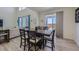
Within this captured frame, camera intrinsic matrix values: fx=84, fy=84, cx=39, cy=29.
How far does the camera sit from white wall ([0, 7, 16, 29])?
6.26 m

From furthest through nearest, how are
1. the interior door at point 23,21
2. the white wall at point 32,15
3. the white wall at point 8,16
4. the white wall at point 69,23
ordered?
the white wall at point 32,15 < the interior door at point 23,21 < the white wall at point 8,16 < the white wall at point 69,23

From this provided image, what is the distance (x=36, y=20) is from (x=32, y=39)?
482 centimetres

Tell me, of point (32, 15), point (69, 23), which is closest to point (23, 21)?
point (32, 15)

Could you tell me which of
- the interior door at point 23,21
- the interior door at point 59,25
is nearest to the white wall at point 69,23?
the interior door at point 59,25

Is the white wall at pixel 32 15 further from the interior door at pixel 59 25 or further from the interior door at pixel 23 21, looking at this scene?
the interior door at pixel 59 25

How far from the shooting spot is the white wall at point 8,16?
6264 millimetres

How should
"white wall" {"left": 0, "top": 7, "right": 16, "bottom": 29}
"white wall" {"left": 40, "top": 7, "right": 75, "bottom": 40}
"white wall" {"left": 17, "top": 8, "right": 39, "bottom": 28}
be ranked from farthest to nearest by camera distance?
"white wall" {"left": 17, "top": 8, "right": 39, "bottom": 28} < "white wall" {"left": 0, "top": 7, "right": 16, "bottom": 29} < "white wall" {"left": 40, "top": 7, "right": 75, "bottom": 40}

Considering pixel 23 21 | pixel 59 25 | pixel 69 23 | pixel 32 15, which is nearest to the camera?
pixel 69 23

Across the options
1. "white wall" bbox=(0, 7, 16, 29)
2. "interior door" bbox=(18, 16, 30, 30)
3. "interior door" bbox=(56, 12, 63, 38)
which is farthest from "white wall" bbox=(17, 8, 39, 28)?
"interior door" bbox=(56, 12, 63, 38)

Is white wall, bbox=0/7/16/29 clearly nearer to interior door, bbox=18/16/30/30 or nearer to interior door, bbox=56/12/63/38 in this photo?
interior door, bbox=18/16/30/30

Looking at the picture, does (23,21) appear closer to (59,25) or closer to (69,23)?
(59,25)

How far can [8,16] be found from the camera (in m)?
6.67

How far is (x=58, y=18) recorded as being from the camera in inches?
260
